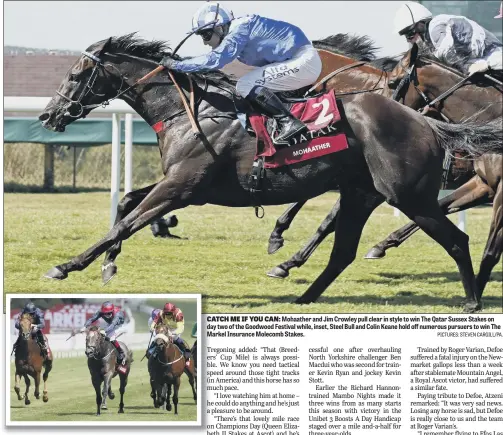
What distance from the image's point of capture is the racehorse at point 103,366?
207 inches

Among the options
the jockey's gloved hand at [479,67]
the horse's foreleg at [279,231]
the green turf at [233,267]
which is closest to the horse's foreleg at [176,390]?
the green turf at [233,267]

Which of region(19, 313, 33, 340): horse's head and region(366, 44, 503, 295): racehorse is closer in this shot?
region(19, 313, 33, 340): horse's head

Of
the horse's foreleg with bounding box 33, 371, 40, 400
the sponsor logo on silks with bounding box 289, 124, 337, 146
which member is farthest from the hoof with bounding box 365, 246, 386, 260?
the horse's foreleg with bounding box 33, 371, 40, 400

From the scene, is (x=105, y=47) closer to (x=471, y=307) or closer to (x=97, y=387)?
(x=97, y=387)

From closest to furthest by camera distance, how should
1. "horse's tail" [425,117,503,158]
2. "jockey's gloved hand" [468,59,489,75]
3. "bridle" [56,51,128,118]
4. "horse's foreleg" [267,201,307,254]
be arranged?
"bridle" [56,51,128,118]
"horse's tail" [425,117,503,158]
"jockey's gloved hand" [468,59,489,75]
"horse's foreleg" [267,201,307,254]

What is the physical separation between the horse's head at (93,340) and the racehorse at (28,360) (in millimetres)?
191

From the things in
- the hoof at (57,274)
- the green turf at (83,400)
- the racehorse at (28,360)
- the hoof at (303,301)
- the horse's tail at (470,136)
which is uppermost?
the horse's tail at (470,136)

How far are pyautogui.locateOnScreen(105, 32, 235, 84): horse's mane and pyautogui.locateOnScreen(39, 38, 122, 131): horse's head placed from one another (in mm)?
77

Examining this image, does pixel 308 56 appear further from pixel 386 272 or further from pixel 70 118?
pixel 386 272

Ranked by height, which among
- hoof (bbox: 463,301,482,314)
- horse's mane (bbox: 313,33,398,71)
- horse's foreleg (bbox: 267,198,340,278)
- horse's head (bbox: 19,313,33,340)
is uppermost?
horse's mane (bbox: 313,33,398,71)

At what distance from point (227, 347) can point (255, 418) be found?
381 mm

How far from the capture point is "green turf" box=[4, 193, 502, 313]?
23.5ft

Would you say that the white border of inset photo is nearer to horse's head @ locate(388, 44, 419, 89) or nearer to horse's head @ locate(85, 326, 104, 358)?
horse's head @ locate(85, 326, 104, 358)

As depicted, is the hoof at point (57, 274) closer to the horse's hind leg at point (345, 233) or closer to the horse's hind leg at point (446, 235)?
the horse's hind leg at point (345, 233)
